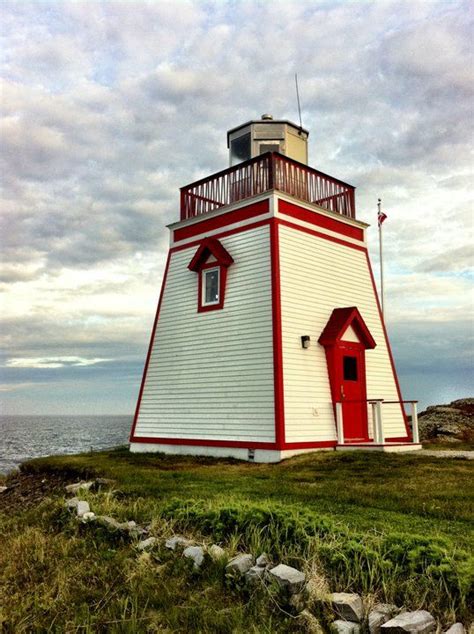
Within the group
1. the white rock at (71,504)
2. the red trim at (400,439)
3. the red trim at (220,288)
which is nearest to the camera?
the white rock at (71,504)

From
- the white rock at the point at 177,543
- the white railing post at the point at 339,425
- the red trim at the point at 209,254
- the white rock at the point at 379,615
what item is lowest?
the white rock at the point at 379,615

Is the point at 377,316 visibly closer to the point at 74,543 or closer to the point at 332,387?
the point at 332,387

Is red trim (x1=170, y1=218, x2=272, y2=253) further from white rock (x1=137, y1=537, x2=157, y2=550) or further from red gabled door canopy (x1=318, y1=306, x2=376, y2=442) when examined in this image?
white rock (x1=137, y1=537, x2=157, y2=550)

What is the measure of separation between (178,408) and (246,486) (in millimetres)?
6891

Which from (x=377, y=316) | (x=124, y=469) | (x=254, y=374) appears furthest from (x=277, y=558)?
(x=377, y=316)

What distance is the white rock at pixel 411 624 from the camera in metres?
3.94

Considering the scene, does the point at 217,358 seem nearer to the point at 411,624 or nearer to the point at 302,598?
the point at 302,598

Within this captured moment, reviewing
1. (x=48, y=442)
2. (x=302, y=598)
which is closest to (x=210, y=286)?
(x=302, y=598)

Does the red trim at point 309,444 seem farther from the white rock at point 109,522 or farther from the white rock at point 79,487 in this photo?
the white rock at point 109,522

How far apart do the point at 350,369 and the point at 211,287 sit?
4.45 metres

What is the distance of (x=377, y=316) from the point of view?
57.5 feet

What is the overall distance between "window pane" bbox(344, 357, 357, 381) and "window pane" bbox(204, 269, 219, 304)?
3.95 meters

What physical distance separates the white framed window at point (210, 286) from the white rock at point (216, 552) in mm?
10539

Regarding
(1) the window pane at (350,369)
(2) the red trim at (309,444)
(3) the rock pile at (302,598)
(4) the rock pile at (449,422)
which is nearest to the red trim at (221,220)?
(1) the window pane at (350,369)
